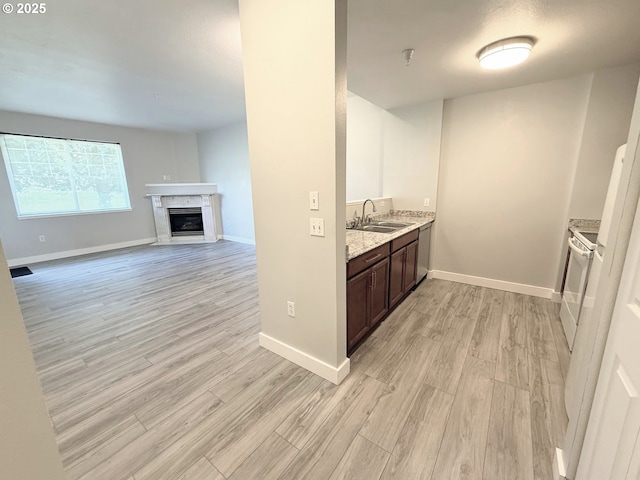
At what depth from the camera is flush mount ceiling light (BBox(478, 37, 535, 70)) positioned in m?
2.00

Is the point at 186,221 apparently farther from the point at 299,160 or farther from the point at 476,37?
the point at 476,37

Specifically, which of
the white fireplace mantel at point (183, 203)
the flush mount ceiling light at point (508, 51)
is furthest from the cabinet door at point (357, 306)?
the white fireplace mantel at point (183, 203)

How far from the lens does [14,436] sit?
0.62 m

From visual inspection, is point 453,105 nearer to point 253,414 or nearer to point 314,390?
point 314,390

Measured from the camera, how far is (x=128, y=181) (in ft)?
19.5

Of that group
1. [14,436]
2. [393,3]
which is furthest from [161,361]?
[393,3]

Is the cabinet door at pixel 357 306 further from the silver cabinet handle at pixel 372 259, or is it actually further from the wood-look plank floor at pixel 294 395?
the wood-look plank floor at pixel 294 395

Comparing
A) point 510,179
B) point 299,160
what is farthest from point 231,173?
point 510,179

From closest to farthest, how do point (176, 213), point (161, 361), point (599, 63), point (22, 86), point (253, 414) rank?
1. point (253, 414)
2. point (161, 361)
3. point (599, 63)
4. point (22, 86)
5. point (176, 213)

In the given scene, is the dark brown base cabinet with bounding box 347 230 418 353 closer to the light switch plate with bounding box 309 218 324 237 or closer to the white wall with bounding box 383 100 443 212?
the light switch plate with bounding box 309 218 324 237

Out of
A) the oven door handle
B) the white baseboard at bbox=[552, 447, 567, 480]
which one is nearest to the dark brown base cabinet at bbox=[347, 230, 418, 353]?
the white baseboard at bbox=[552, 447, 567, 480]

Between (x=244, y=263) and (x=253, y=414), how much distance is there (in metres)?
3.36

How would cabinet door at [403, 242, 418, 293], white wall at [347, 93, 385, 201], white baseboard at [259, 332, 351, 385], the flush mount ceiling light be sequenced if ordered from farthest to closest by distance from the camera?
white wall at [347, 93, 385, 201] < cabinet door at [403, 242, 418, 293] < the flush mount ceiling light < white baseboard at [259, 332, 351, 385]

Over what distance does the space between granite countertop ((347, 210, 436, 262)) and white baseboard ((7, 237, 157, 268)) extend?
5759 millimetres
